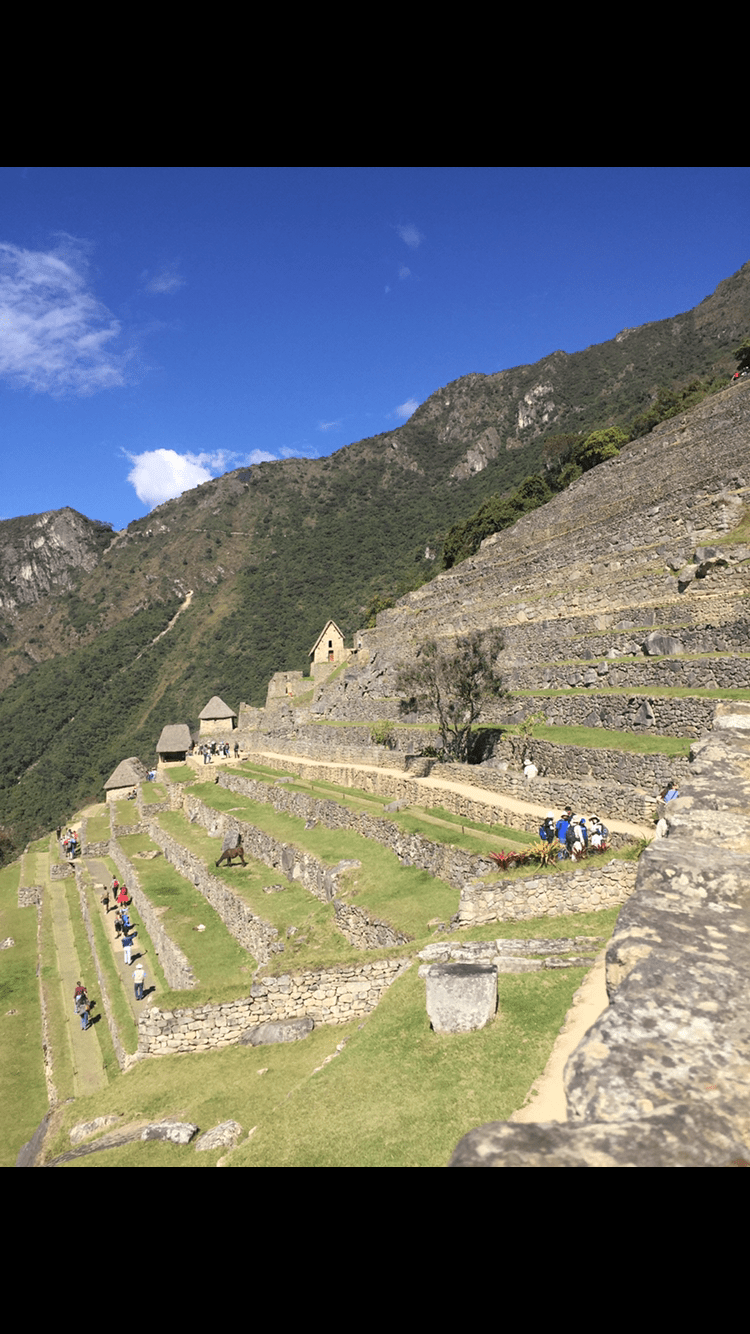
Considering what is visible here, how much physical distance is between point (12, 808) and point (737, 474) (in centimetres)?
7220

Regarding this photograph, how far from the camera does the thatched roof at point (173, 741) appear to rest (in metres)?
41.0

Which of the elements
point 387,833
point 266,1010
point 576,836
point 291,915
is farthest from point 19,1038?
point 576,836

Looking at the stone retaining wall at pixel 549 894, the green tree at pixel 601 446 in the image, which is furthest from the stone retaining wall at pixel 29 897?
the green tree at pixel 601 446

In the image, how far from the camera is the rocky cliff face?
149750 mm

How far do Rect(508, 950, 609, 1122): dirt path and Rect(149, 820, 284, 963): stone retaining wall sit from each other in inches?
309

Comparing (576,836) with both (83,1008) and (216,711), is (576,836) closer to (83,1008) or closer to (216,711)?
(83,1008)

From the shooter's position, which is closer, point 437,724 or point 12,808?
point 437,724

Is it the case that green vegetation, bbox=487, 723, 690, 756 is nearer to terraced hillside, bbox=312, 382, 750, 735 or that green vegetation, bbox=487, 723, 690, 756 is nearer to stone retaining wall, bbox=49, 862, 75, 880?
terraced hillside, bbox=312, 382, 750, 735

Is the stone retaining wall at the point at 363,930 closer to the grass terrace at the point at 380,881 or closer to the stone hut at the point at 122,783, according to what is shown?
the grass terrace at the point at 380,881

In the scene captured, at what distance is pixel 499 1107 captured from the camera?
537cm

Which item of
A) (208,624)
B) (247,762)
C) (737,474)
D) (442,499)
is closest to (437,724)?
(247,762)

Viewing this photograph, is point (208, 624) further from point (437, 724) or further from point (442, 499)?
point (437, 724)

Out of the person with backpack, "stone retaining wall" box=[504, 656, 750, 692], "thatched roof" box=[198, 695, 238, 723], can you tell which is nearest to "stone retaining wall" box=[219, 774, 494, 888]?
the person with backpack

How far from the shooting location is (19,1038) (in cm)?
1552
